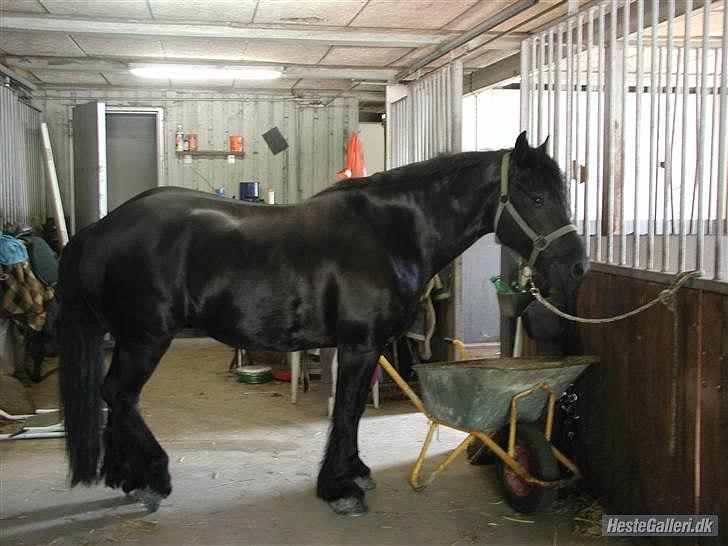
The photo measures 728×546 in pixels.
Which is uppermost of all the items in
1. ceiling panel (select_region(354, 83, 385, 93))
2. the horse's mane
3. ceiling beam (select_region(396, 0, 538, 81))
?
ceiling panel (select_region(354, 83, 385, 93))

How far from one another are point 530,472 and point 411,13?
3143 millimetres

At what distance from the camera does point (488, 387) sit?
2.71 metres

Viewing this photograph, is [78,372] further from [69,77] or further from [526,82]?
[69,77]

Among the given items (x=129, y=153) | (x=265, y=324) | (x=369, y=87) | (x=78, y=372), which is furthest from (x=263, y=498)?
(x=129, y=153)

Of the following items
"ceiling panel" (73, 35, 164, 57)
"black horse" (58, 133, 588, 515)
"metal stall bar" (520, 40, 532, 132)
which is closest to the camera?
"black horse" (58, 133, 588, 515)

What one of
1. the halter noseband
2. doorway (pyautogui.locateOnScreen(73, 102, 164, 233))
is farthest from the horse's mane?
doorway (pyautogui.locateOnScreen(73, 102, 164, 233))

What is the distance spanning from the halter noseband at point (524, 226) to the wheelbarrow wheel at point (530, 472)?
0.77m

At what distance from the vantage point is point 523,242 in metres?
2.71

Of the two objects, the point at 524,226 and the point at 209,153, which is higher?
the point at 209,153

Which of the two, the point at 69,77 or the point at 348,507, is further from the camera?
the point at 69,77

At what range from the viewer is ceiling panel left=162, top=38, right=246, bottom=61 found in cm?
515

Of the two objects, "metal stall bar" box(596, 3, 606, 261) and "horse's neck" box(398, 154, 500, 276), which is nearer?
"horse's neck" box(398, 154, 500, 276)

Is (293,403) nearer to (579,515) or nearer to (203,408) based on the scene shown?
(203,408)

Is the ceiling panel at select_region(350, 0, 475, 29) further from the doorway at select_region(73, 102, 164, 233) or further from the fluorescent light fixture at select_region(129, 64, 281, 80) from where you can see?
the doorway at select_region(73, 102, 164, 233)
